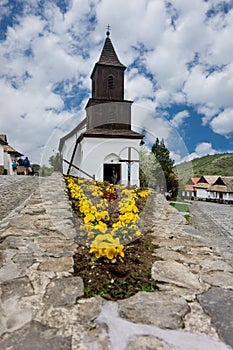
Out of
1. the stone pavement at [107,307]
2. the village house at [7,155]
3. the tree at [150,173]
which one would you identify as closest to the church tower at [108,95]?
the tree at [150,173]

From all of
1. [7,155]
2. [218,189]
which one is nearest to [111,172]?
[7,155]

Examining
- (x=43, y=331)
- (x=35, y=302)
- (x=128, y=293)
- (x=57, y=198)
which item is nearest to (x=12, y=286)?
(x=35, y=302)

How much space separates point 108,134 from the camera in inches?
654

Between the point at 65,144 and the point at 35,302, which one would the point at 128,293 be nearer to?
the point at 35,302

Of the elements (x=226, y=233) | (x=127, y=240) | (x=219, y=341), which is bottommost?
(x=226, y=233)

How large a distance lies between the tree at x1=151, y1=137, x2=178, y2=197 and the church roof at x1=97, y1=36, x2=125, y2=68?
10004 millimetres

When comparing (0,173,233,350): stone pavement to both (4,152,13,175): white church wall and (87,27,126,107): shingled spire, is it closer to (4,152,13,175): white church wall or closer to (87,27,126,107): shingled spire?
(87,27,126,107): shingled spire

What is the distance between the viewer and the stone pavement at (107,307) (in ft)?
5.01

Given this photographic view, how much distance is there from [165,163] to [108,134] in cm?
687

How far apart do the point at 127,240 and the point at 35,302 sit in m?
1.30

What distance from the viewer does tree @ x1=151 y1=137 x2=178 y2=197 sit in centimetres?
929

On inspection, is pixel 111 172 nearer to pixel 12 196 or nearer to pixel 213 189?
pixel 12 196

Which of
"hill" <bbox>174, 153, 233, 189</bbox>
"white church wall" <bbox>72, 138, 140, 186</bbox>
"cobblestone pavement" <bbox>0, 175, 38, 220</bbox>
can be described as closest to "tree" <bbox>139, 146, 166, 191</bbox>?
"white church wall" <bbox>72, 138, 140, 186</bbox>

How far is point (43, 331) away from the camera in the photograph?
1.59m
